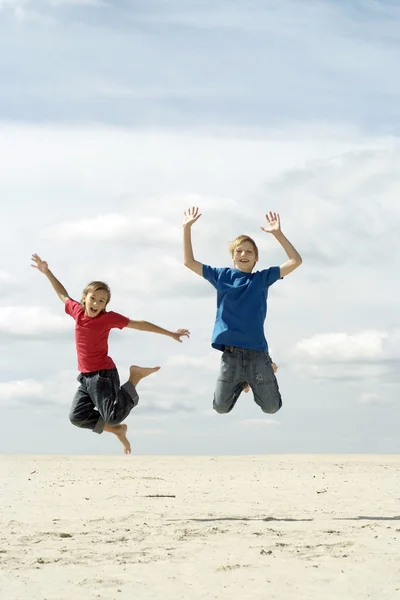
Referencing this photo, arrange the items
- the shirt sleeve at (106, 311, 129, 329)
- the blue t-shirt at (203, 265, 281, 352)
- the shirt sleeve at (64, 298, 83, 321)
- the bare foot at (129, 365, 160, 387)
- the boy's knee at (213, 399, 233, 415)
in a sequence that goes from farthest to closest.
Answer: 1. the bare foot at (129, 365, 160, 387)
2. the shirt sleeve at (64, 298, 83, 321)
3. the shirt sleeve at (106, 311, 129, 329)
4. the boy's knee at (213, 399, 233, 415)
5. the blue t-shirt at (203, 265, 281, 352)

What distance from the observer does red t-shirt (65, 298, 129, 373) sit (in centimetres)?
991

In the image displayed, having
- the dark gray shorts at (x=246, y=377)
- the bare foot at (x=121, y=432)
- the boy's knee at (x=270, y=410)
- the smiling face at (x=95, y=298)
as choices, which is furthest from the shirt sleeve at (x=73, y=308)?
the boy's knee at (x=270, y=410)

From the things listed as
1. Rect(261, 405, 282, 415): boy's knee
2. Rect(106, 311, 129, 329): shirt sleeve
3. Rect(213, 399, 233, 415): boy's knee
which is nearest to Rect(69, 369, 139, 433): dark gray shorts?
Rect(106, 311, 129, 329): shirt sleeve

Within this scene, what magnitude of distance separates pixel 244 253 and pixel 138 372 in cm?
197

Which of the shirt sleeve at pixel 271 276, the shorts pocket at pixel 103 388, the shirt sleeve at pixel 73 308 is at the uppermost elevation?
the shirt sleeve at pixel 271 276

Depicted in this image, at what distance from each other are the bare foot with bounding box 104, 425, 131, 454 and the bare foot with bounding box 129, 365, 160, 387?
1.89ft

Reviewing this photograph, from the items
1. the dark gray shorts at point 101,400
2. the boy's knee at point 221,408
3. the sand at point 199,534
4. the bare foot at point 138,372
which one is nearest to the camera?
the sand at point 199,534

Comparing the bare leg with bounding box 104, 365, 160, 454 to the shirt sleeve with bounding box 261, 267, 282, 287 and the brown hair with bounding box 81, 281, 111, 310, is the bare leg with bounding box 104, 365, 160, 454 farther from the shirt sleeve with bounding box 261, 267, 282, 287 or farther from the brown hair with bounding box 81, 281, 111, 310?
the shirt sleeve with bounding box 261, 267, 282, 287

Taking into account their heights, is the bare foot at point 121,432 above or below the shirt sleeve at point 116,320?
below

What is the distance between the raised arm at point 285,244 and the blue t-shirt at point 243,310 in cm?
17

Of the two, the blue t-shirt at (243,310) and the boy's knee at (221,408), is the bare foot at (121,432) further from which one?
the blue t-shirt at (243,310)

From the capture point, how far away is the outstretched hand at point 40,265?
34.5ft

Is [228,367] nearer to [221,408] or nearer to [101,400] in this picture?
[221,408]

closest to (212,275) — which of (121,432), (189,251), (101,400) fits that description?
(189,251)
